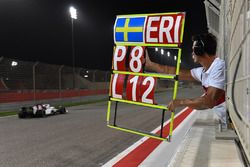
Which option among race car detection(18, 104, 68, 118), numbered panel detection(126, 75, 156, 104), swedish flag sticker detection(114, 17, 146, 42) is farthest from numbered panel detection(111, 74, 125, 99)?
race car detection(18, 104, 68, 118)

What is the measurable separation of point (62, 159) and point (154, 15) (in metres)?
3.71

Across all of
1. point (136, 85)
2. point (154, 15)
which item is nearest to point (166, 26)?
point (154, 15)

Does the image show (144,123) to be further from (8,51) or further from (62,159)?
(8,51)

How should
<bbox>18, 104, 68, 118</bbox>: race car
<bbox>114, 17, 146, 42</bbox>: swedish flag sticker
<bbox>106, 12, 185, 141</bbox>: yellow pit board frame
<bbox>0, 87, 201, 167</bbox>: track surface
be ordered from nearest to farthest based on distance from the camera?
<bbox>106, 12, 185, 141</bbox>: yellow pit board frame < <bbox>114, 17, 146, 42</bbox>: swedish flag sticker < <bbox>0, 87, 201, 167</bbox>: track surface < <bbox>18, 104, 68, 118</bbox>: race car

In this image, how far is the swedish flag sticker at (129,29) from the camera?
142 inches

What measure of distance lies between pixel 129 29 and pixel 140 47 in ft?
0.78

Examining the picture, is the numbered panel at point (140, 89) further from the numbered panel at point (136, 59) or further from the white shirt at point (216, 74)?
the white shirt at point (216, 74)

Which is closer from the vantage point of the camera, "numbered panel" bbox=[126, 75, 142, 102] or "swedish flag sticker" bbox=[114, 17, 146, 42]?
"swedish flag sticker" bbox=[114, 17, 146, 42]

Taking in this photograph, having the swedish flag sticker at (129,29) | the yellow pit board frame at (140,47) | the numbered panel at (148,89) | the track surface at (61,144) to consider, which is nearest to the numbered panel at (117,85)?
the yellow pit board frame at (140,47)

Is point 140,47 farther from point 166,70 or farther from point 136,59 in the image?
point 166,70

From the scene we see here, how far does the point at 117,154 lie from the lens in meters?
6.62

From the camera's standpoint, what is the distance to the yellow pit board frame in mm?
3408

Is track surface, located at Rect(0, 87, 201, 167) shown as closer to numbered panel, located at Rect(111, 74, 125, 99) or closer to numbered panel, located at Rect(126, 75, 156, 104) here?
numbered panel, located at Rect(111, 74, 125, 99)

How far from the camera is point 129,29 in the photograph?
372cm
